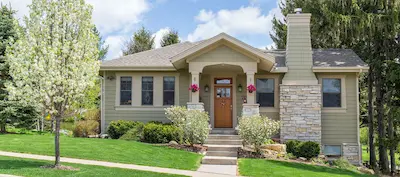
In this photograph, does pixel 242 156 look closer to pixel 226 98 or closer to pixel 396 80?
pixel 226 98

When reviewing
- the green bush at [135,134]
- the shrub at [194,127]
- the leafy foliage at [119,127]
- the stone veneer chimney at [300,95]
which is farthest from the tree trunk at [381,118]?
the leafy foliage at [119,127]

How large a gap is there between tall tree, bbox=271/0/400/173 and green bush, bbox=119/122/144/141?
30.8 ft

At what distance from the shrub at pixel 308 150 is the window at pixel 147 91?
663 cm

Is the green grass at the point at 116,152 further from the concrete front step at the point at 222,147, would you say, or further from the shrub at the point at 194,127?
the concrete front step at the point at 222,147

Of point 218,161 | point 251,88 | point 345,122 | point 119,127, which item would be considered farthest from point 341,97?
point 119,127

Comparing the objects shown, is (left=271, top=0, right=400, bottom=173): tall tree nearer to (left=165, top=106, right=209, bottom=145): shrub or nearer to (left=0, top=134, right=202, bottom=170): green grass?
(left=165, top=106, right=209, bottom=145): shrub

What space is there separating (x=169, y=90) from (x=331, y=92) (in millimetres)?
6839

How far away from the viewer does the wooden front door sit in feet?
51.6

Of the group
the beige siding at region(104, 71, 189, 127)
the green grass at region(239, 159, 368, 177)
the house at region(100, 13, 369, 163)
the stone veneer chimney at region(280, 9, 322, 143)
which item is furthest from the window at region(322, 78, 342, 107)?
the beige siding at region(104, 71, 189, 127)

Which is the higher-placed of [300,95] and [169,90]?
[169,90]

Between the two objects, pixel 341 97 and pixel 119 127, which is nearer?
pixel 119 127

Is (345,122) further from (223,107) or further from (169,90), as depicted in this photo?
(169,90)

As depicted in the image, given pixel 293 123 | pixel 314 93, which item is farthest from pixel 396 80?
pixel 293 123

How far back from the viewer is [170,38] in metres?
34.1
